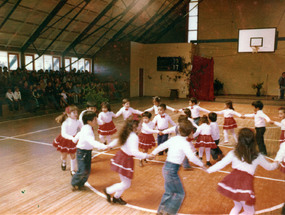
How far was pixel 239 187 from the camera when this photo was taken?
313cm

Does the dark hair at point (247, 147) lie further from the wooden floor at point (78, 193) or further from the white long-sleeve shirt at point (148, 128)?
the white long-sleeve shirt at point (148, 128)

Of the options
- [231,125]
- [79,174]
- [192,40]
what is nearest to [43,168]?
[79,174]

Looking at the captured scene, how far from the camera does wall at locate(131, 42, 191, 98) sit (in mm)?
22141

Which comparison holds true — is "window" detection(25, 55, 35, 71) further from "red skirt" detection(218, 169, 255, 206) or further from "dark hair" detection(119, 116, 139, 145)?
"red skirt" detection(218, 169, 255, 206)

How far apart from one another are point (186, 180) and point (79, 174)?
6.85 ft

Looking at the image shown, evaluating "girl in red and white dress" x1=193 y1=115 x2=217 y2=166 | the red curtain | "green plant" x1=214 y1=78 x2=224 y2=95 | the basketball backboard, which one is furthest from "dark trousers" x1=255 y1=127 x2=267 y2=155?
"green plant" x1=214 y1=78 x2=224 y2=95

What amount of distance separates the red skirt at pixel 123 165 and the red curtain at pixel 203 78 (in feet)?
57.8

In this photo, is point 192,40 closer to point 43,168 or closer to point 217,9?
point 217,9

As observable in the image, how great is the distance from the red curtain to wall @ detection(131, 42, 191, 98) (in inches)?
54.7

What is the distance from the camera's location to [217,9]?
23000 mm

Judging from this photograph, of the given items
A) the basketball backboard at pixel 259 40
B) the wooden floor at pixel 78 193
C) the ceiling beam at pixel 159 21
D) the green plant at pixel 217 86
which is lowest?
the wooden floor at pixel 78 193

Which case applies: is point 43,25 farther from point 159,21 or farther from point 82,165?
point 82,165

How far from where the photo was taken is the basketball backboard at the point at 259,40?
17.2 meters

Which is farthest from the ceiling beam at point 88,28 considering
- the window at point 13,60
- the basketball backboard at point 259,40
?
the basketball backboard at point 259,40
